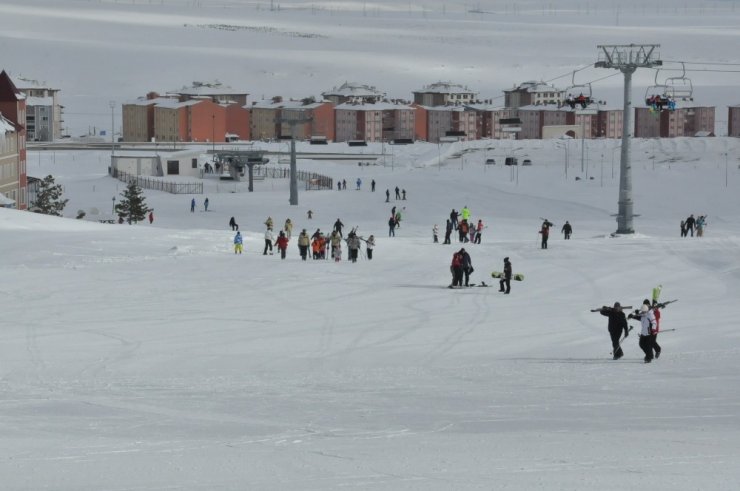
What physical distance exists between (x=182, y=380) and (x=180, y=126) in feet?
320

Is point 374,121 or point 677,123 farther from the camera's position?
point 677,123

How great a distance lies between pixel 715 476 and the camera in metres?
10.1

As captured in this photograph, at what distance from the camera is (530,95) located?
130 metres

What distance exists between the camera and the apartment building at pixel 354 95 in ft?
400

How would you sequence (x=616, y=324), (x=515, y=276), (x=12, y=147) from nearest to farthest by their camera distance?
(x=616, y=324) → (x=515, y=276) → (x=12, y=147)

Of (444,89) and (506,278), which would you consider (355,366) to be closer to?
(506,278)

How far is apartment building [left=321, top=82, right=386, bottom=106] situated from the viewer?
122 m

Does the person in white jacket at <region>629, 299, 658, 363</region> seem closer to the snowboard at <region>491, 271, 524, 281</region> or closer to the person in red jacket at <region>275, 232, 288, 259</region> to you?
the snowboard at <region>491, 271, 524, 281</region>

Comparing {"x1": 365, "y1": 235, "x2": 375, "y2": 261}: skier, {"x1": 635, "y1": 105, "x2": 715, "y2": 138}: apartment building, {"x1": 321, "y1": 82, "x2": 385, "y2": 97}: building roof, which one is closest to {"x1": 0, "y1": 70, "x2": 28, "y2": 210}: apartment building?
{"x1": 365, "y1": 235, "x2": 375, "y2": 261}: skier

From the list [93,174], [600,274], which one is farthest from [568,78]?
[600,274]

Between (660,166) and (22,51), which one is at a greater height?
(22,51)

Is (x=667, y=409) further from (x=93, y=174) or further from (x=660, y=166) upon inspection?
(x=660, y=166)

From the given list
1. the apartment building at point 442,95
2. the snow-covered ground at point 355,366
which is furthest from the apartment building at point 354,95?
the snow-covered ground at point 355,366

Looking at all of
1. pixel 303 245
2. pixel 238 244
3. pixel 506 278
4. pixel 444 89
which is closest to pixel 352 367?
pixel 506 278
